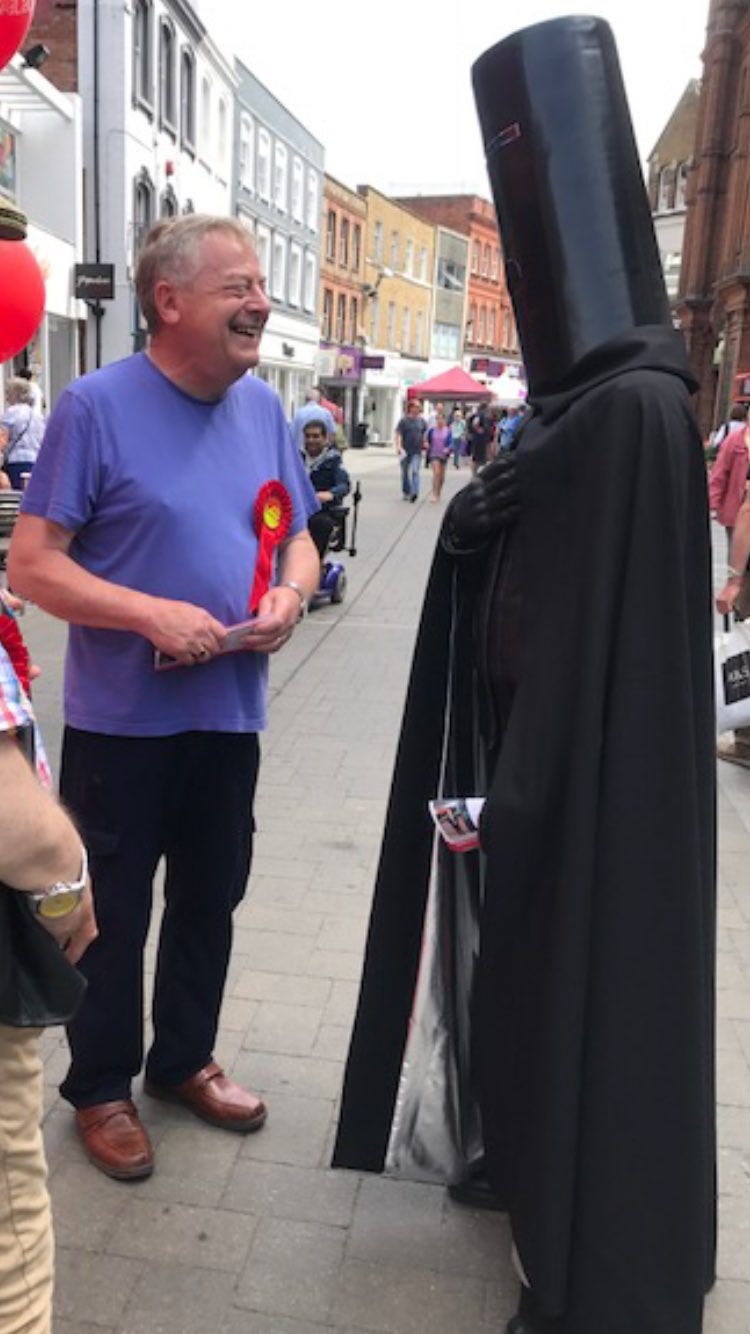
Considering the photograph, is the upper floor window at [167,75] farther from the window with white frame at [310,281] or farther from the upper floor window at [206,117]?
the window with white frame at [310,281]

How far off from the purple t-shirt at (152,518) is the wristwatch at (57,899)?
76 centimetres

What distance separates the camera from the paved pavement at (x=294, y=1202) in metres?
2.08

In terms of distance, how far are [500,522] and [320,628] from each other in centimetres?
709

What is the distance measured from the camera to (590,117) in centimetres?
158

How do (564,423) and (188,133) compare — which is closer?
(564,423)

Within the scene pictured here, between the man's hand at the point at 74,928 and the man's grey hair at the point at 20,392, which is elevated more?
the man's grey hair at the point at 20,392

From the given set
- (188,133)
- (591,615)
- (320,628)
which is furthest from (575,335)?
(188,133)

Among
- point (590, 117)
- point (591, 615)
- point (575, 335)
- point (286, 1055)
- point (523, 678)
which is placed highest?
point (590, 117)

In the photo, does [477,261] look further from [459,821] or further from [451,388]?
[459,821]

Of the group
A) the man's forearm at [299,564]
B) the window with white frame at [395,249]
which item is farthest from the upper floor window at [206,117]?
the man's forearm at [299,564]

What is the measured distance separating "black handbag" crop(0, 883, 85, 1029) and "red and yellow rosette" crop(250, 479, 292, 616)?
1.00 m

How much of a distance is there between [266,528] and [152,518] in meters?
0.28

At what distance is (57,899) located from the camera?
1476 millimetres

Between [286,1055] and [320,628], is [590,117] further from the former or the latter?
[320,628]
